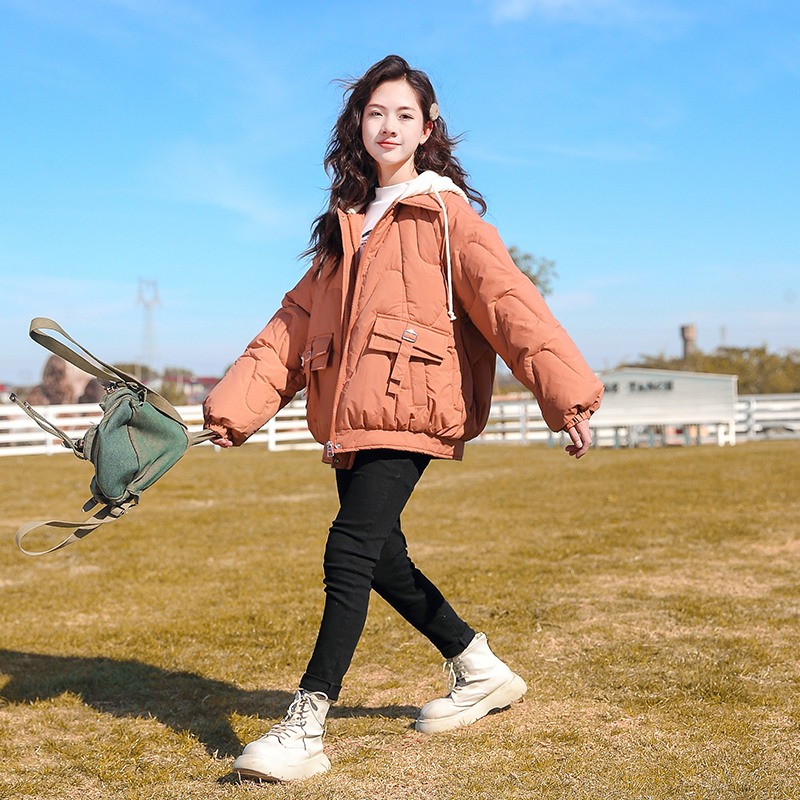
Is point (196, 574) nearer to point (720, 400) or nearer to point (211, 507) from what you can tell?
point (211, 507)

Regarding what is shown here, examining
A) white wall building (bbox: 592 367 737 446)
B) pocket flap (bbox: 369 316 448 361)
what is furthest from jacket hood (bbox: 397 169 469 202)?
white wall building (bbox: 592 367 737 446)

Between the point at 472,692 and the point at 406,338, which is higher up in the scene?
the point at 406,338

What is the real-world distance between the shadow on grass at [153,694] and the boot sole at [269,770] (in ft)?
1.11

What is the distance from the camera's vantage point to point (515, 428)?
72.2ft

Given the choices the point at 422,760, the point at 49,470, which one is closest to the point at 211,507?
the point at 49,470

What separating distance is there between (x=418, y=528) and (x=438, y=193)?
525cm

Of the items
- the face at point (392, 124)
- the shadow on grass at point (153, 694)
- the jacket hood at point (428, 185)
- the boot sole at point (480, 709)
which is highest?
the face at point (392, 124)

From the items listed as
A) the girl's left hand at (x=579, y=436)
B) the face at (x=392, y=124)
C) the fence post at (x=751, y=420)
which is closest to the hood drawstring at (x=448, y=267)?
the face at (x=392, y=124)

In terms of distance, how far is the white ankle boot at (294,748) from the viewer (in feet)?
7.97

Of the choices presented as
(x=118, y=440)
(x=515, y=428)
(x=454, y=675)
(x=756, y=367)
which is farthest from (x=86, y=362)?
(x=756, y=367)

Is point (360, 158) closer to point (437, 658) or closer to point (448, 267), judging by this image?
point (448, 267)

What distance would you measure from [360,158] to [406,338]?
76cm

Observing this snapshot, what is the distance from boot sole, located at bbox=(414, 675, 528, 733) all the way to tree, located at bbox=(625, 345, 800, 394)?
114 ft

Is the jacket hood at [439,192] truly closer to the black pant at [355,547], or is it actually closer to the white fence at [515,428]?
the black pant at [355,547]
